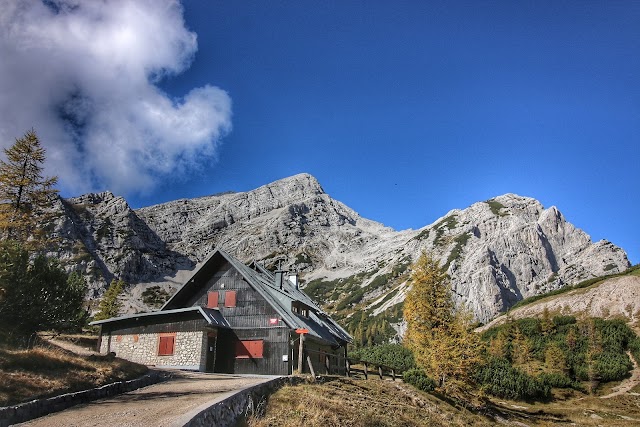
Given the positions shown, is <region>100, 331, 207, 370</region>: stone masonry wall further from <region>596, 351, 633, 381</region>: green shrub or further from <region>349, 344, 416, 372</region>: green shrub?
<region>596, 351, 633, 381</region>: green shrub

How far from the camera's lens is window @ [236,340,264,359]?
112 feet

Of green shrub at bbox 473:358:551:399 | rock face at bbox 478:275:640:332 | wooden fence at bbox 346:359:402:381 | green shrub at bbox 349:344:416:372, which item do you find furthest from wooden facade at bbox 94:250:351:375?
rock face at bbox 478:275:640:332

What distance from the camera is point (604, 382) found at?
162 feet

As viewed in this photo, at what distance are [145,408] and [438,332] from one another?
83.8ft

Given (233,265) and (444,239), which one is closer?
(233,265)

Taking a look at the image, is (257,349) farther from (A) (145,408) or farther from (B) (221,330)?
(A) (145,408)

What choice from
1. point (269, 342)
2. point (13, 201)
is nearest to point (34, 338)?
point (13, 201)

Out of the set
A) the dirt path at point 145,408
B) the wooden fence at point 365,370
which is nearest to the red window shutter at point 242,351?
the wooden fence at point 365,370

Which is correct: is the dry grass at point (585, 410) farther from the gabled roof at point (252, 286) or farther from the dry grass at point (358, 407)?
the gabled roof at point (252, 286)

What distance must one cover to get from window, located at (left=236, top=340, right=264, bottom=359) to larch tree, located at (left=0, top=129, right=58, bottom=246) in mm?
18711

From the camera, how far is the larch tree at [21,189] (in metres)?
34.6

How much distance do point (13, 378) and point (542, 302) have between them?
8107 centimetres

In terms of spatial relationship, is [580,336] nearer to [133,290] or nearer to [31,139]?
[31,139]

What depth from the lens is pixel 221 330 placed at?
34.8 metres
